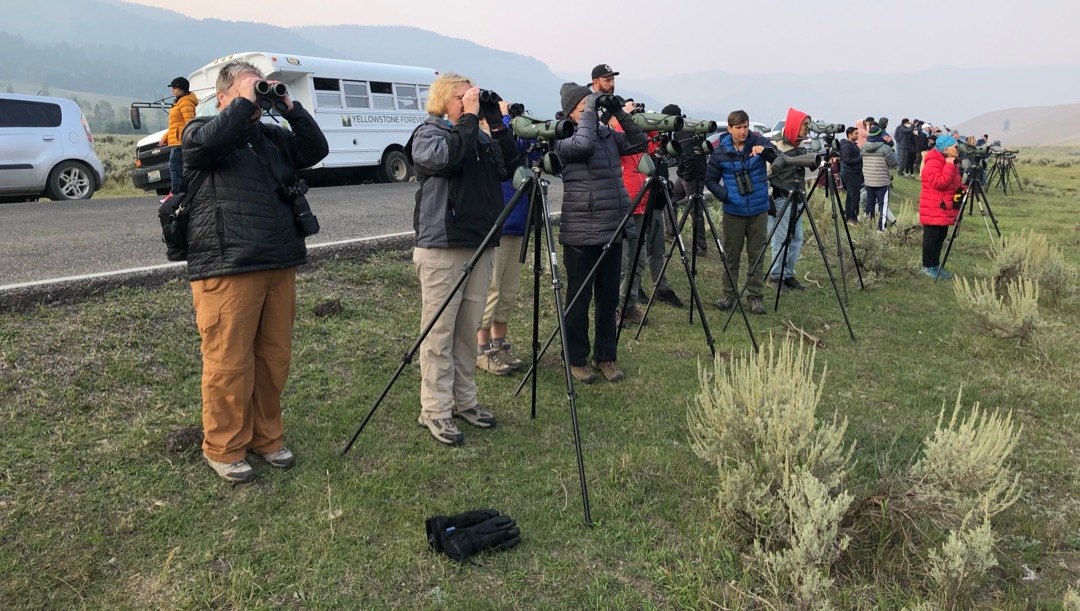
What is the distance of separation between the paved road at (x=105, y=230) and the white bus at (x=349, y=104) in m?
2.58

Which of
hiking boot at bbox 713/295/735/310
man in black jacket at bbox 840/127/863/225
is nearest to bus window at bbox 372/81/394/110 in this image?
man in black jacket at bbox 840/127/863/225

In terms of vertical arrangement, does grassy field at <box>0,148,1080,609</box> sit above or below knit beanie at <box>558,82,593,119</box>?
below

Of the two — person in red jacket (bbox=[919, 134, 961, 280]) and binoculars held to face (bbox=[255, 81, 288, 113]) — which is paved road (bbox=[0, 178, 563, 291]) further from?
person in red jacket (bbox=[919, 134, 961, 280])

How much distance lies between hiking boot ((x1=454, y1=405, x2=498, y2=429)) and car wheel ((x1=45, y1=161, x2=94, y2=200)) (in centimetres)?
1028

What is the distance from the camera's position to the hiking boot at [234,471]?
321 cm

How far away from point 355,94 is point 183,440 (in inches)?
501

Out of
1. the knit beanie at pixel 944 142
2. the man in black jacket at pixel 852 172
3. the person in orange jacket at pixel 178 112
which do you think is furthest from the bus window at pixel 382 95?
the knit beanie at pixel 944 142

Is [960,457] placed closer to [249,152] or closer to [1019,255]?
[249,152]

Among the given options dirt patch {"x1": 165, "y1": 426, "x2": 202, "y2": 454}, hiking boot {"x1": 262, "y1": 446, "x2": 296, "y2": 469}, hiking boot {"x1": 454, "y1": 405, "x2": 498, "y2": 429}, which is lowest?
hiking boot {"x1": 454, "y1": 405, "x2": 498, "y2": 429}

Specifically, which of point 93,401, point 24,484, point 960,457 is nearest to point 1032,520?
point 960,457

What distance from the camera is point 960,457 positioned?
2.81 meters

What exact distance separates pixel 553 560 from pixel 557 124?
221 centimetres

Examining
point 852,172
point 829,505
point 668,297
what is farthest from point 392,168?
point 829,505

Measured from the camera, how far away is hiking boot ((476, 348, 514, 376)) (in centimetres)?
487
